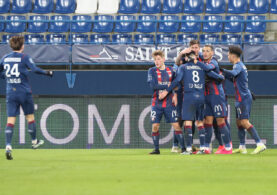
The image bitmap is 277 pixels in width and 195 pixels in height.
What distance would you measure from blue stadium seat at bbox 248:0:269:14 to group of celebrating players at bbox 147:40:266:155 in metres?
10.3

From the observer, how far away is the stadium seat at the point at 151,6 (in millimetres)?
20641

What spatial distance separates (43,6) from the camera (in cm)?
2097

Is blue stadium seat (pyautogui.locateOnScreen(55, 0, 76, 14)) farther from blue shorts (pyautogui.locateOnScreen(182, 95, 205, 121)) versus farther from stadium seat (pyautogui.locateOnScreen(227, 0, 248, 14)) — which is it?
blue shorts (pyautogui.locateOnScreen(182, 95, 205, 121))

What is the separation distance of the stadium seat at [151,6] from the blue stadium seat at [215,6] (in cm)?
163

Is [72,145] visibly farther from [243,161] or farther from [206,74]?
[243,161]

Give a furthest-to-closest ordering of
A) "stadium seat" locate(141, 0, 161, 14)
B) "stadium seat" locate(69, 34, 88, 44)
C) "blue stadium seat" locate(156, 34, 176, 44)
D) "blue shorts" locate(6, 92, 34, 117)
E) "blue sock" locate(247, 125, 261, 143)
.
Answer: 1. "stadium seat" locate(141, 0, 161, 14)
2. "stadium seat" locate(69, 34, 88, 44)
3. "blue stadium seat" locate(156, 34, 176, 44)
4. "blue sock" locate(247, 125, 261, 143)
5. "blue shorts" locate(6, 92, 34, 117)

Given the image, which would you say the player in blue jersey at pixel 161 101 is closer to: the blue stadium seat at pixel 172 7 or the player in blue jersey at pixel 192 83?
the player in blue jersey at pixel 192 83

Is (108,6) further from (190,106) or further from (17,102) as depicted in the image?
(17,102)

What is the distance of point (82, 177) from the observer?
6.20m

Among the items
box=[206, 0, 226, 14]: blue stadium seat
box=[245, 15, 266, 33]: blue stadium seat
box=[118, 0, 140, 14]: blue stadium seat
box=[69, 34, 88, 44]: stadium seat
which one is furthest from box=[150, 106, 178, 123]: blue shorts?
box=[206, 0, 226, 14]: blue stadium seat

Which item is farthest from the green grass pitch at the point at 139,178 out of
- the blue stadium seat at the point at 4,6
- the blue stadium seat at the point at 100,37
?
the blue stadium seat at the point at 4,6

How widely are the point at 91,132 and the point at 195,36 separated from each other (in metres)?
6.48

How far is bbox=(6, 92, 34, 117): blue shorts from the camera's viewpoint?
30.0 ft

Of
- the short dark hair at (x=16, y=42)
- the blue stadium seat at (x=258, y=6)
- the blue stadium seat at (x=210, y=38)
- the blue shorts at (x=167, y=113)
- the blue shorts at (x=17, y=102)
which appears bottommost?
the blue shorts at (x=167, y=113)
